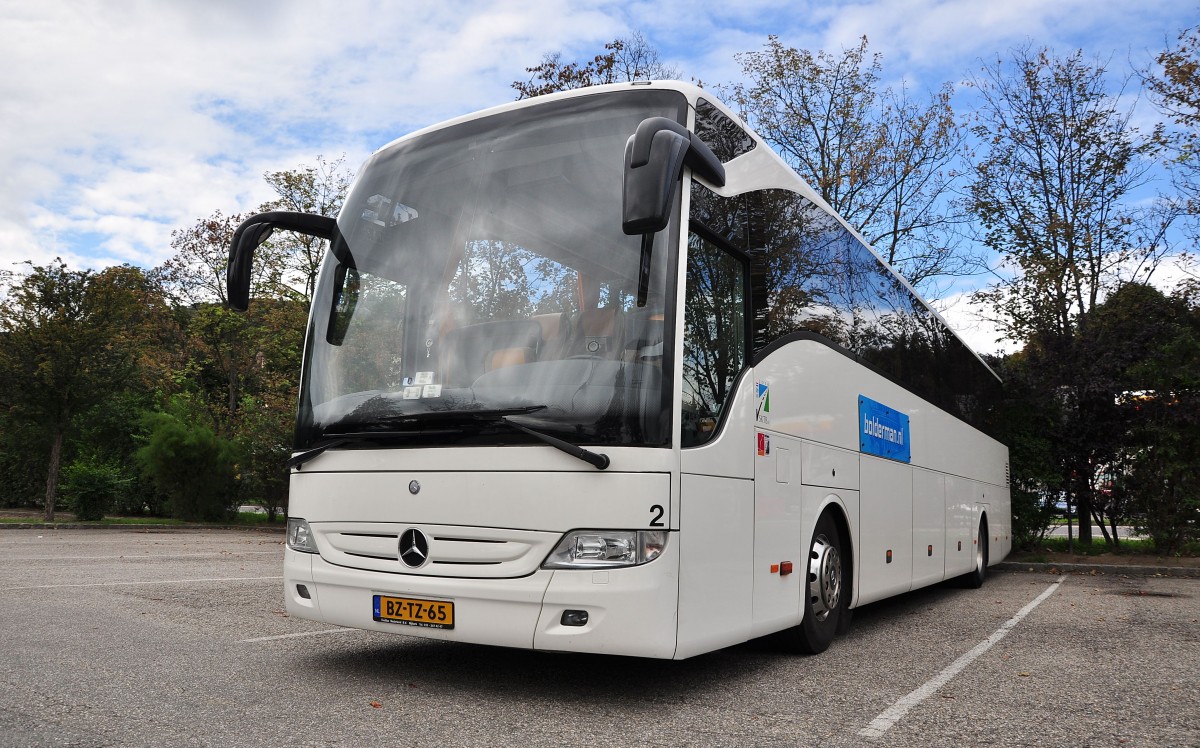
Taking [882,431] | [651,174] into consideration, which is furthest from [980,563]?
[651,174]

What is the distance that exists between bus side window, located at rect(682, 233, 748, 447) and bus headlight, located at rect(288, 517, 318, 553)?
2.31 m

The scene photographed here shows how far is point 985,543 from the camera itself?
533 inches

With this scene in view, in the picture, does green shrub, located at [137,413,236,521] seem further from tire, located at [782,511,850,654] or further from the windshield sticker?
the windshield sticker

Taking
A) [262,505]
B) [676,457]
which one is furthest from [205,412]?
[676,457]

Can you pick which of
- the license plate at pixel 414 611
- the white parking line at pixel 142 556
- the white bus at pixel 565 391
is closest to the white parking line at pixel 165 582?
the white parking line at pixel 142 556

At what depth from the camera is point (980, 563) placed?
1316 cm

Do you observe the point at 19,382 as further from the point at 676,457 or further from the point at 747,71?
the point at 676,457

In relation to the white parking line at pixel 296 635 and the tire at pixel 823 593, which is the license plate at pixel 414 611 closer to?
the white parking line at pixel 296 635

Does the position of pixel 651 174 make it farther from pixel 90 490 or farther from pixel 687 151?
pixel 90 490

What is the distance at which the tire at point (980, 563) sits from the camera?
12984 millimetres

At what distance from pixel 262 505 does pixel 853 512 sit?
25263 mm

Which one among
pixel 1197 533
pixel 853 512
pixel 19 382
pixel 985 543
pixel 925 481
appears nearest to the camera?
pixel 853 512

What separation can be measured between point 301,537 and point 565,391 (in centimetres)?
198

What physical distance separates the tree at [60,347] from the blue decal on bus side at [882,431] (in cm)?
2234
